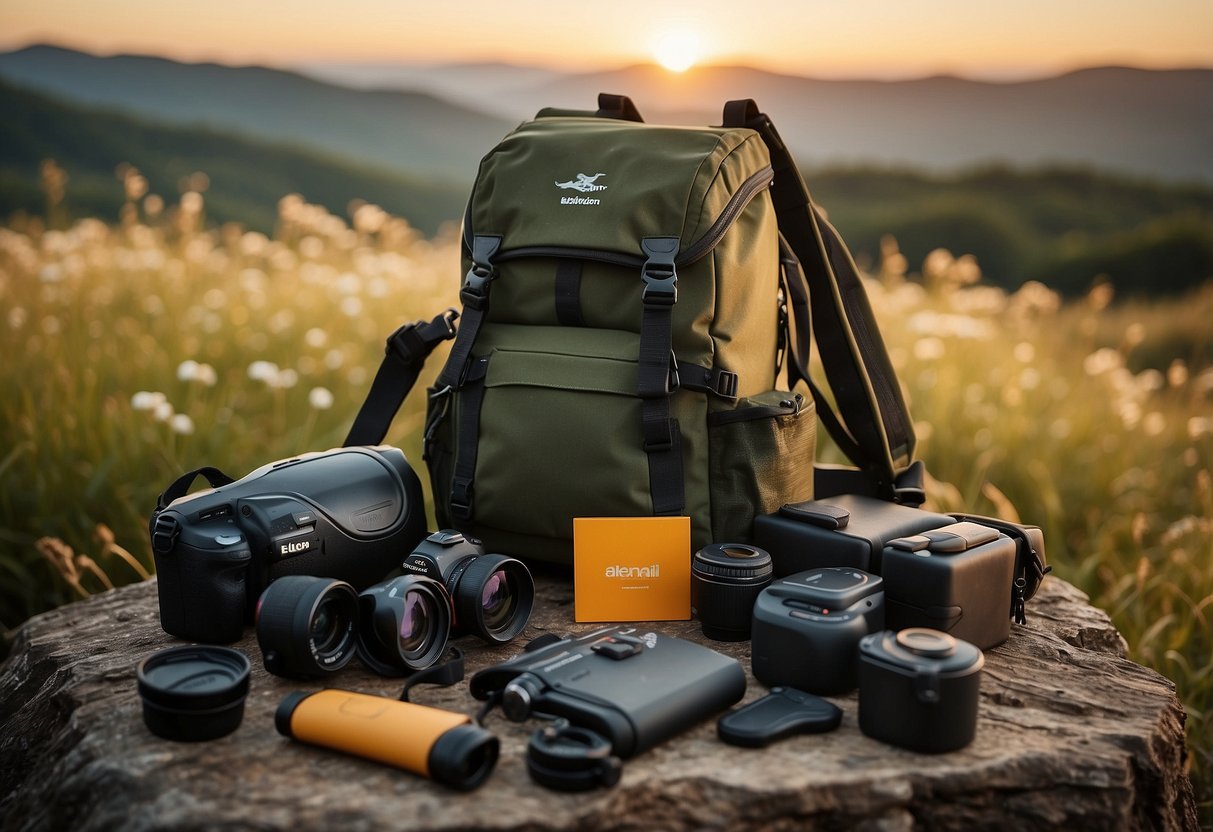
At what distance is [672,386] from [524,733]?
1.09m

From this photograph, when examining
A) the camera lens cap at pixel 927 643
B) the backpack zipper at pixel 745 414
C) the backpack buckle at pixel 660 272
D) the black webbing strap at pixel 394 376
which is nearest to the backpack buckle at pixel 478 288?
the black webbing strap at pixel 394 376

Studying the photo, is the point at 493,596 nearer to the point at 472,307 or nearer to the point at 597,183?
the point at 472,307

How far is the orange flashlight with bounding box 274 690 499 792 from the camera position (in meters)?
1.94

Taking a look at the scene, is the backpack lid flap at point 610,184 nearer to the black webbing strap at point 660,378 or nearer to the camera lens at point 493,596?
the black webbing strap at point 660,378

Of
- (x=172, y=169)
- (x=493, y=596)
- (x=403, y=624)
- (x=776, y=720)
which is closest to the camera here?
(x=776, y=720)

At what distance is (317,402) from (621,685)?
2042 millimetres

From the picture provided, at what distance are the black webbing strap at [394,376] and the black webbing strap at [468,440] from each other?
32 centimetres

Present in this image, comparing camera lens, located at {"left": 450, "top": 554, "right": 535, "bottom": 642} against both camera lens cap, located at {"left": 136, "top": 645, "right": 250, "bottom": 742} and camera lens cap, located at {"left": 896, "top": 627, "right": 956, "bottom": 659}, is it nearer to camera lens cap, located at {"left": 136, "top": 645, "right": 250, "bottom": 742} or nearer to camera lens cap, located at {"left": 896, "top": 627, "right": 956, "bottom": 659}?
camera lens cap, located at {"left": 136, "top": 645, "right": 250, "bottom": 742}

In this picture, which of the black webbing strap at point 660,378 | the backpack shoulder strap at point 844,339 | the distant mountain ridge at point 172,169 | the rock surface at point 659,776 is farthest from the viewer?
the distant mountain ridge at point 172,169

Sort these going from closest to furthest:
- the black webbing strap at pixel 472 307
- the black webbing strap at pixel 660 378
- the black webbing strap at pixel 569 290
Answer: the black webbing strap at pixel 660 378 → the black webbing strap at pixel 569 290 → the black webbing strap at pixel 472 307

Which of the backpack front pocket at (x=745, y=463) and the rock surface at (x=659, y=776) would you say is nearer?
the rock surface at (x=659, y=776)

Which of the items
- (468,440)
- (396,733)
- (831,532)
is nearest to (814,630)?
(831,532)

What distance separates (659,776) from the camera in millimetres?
2008

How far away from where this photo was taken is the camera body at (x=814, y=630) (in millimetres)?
2330
